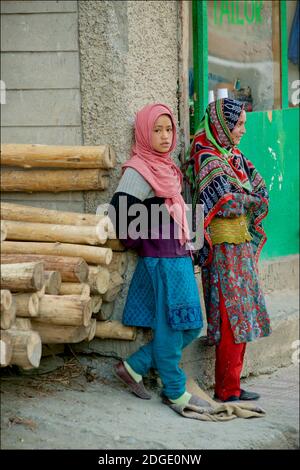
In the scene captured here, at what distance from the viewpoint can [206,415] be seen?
5180mm

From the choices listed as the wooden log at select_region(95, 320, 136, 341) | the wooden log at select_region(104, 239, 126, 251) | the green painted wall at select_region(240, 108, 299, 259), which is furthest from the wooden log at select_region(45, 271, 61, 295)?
the green painted wall at select_region(240, 108, 299, 259)

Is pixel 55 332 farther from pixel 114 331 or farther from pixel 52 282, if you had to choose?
pixel 114 331

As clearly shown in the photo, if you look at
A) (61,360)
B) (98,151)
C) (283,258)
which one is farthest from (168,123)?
(283,258)

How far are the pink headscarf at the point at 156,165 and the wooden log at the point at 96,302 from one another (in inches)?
22.5

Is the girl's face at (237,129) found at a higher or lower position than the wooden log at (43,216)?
higher

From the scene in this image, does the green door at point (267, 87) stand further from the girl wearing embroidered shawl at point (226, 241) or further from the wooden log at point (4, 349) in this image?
the wooden log at point (4, 349)

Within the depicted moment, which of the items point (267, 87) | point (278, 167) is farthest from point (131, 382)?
point (267, 87)

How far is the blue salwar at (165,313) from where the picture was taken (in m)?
5.07

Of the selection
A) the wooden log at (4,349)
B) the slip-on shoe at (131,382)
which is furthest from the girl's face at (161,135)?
the wooden log at (4,349)

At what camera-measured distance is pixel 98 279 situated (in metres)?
5.01

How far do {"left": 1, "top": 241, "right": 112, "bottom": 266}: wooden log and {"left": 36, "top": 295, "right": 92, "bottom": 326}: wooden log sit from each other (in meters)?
0.31

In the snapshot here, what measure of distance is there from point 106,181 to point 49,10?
109cm

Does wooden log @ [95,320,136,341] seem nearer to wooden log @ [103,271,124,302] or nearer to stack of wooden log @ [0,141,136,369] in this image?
stack of wooden log @ [0,141,136,369]

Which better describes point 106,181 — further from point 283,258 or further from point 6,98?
point 283,258
